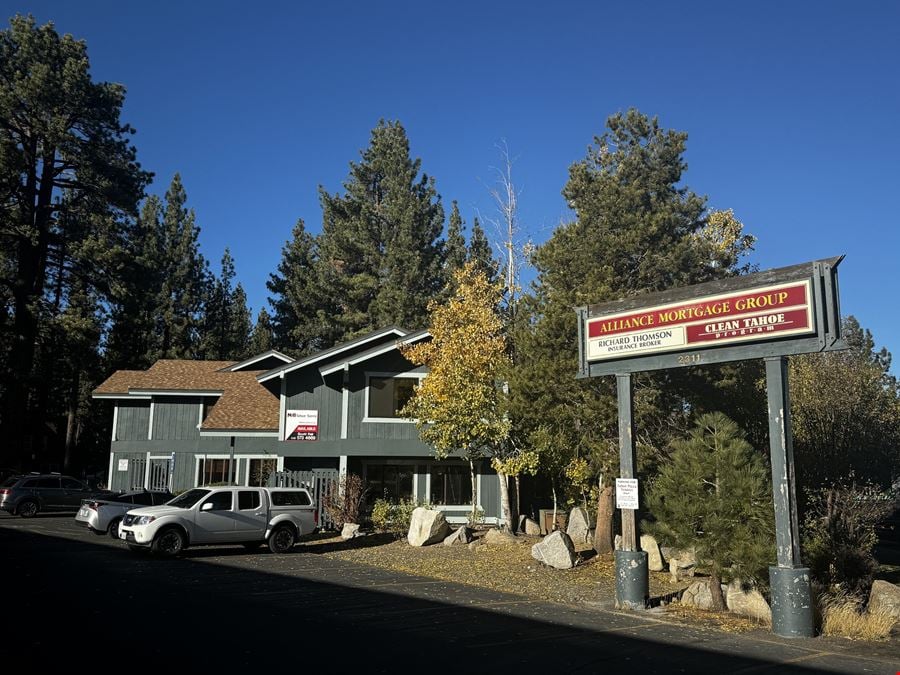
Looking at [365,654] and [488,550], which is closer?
[365,654]

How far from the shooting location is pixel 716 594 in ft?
43.4

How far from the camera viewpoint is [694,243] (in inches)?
996

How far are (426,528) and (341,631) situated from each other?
36.7ft

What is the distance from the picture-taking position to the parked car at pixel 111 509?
22.7m

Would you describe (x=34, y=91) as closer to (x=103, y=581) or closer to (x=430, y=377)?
(x=430, y=377)

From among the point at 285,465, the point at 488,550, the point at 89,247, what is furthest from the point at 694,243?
the point at 89,247

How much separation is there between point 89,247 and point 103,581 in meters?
34.2

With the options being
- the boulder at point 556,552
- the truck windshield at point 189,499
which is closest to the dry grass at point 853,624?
the boulder at point 556,552

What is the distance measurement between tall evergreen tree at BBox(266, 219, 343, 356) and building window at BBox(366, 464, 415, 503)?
23.1 m

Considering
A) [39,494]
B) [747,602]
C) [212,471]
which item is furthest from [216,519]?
[39,494]

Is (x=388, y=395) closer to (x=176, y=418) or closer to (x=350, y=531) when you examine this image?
(x=350, y=531)

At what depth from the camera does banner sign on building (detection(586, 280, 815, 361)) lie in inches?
468

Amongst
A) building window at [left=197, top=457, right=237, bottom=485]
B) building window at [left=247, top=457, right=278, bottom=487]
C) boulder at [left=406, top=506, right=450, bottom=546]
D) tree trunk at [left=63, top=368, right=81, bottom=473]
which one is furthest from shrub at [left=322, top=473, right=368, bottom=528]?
tree trunk at [left=63, top=368, right=81, bottom=473]

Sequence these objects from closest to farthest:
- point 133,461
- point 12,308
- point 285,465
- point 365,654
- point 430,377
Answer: point 365,654 → point 430,377 → point 285,465 → point 133,461 → point 12,308
